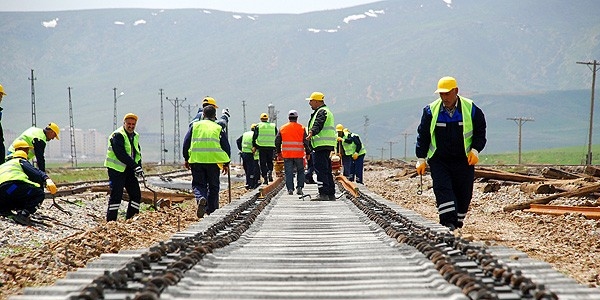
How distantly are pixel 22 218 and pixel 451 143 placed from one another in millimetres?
6908

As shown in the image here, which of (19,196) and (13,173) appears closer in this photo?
(13,173)

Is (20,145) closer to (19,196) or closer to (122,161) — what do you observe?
(19,196)

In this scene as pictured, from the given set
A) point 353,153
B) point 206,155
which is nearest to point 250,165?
point 353,153

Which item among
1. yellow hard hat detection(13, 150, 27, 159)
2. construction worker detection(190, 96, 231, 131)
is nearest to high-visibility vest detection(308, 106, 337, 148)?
construction worker detection(190, 96, 231, 131)

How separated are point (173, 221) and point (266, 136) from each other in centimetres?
645

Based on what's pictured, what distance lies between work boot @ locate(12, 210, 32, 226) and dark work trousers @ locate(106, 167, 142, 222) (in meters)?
1.16

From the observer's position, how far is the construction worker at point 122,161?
12.0m

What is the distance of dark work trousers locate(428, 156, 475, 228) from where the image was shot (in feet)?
26.7

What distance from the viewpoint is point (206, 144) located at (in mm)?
11469

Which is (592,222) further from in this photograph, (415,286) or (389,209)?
(415,286)

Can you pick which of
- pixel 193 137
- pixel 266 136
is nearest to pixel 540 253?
pixel 193 137

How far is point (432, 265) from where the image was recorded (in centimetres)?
551

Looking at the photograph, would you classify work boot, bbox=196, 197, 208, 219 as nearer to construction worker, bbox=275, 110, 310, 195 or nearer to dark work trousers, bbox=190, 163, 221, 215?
dark work trousers, bbox=190, 163, 221, 215

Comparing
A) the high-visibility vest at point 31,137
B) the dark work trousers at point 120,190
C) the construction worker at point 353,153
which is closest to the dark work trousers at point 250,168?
the construction worker at point 353,153
